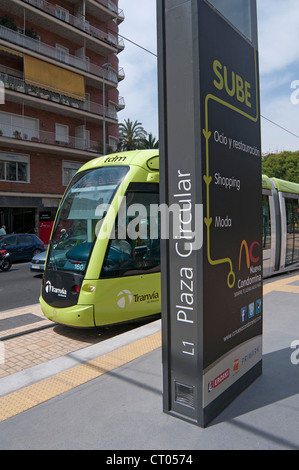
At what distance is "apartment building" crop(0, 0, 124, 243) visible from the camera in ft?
82.3

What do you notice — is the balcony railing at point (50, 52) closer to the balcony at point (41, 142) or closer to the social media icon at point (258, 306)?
the balcony at point (41, 142)

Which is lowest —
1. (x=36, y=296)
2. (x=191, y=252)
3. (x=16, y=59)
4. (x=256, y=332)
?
(x=36, y=296)

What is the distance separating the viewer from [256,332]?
3.47m

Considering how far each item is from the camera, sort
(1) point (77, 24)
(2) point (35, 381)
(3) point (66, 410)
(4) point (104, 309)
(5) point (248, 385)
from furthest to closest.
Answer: (1) point (77, 24) < (4) point (104, 309) < (2) point (35, 381) < (5) point (248, 385) < (3) point (66, 410)

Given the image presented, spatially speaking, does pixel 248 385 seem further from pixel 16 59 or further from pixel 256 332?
pixel 16 59

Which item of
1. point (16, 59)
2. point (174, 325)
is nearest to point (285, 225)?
point (174, 325)

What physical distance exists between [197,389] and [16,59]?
93.5ft

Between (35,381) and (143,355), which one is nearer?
(35,381)

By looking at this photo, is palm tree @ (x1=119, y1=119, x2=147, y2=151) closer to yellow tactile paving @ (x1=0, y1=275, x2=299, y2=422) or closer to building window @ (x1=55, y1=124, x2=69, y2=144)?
building window @ (x1=55, y1=124, x2=69, y2=144)

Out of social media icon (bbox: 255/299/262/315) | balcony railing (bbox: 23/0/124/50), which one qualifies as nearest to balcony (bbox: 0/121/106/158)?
balcony railing (bbox: 23/0/124/50)

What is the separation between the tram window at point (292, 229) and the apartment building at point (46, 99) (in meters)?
17.5

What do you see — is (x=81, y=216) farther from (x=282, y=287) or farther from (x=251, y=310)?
(x=282, y=287)

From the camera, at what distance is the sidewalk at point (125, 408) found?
2556 millimetres

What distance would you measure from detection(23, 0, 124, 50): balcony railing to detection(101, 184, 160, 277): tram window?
26204 millimetres
